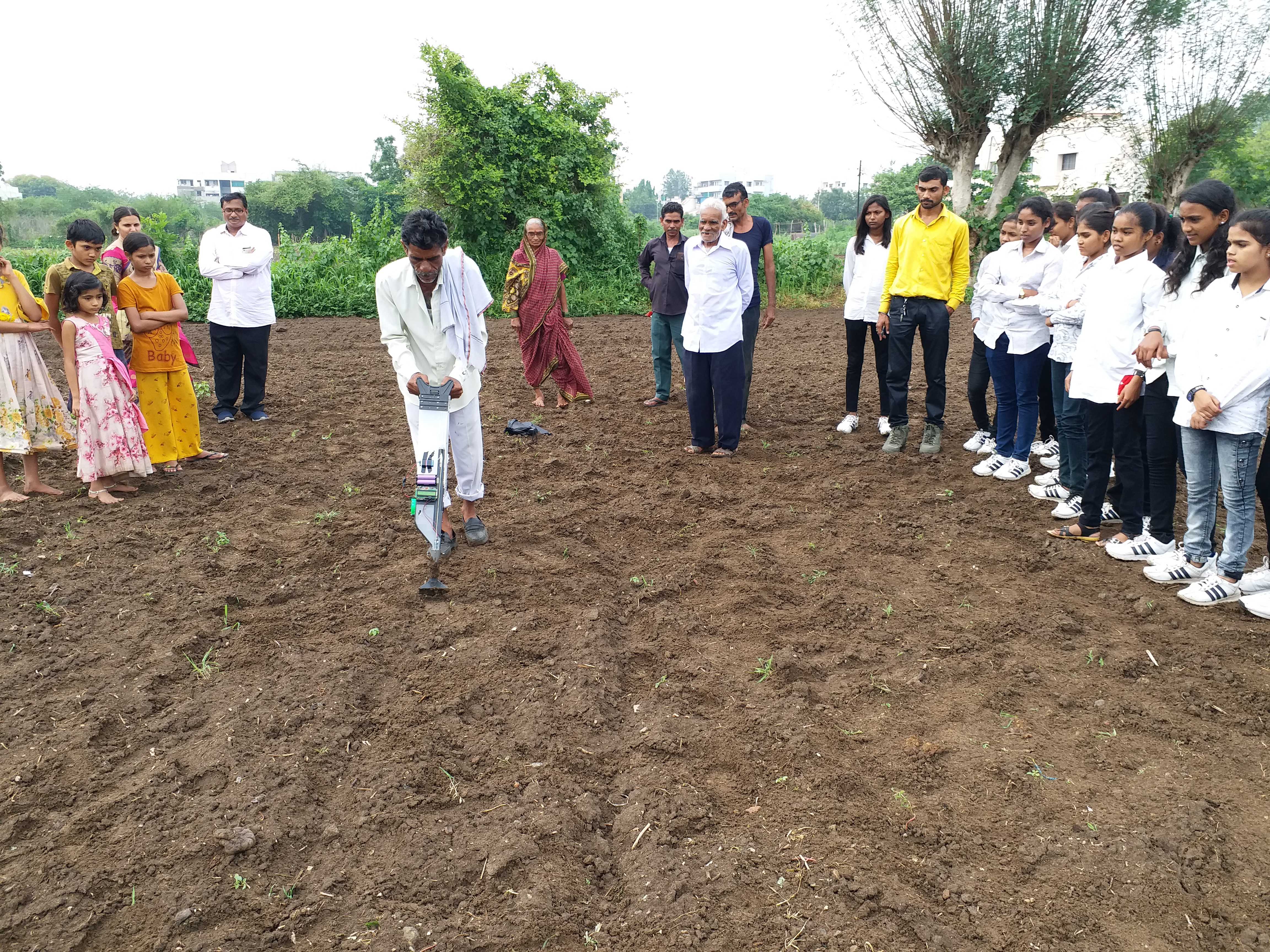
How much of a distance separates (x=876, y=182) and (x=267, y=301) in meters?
26.5

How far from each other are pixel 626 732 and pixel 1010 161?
1919 centimetres

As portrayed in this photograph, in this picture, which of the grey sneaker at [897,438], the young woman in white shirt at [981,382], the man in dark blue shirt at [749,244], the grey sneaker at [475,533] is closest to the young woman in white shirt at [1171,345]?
the young woman in white shirt at [981,382]

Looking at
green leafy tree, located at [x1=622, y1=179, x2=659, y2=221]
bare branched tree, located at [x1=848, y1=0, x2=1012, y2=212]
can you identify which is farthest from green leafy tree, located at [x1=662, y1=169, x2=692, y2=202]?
bare branched tree, located at [x1=848, y1=0, x2=1012, y2=212]

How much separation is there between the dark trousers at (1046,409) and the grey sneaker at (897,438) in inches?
35.2

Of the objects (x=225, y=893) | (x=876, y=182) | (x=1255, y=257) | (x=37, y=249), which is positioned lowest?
(x=225, y=893)

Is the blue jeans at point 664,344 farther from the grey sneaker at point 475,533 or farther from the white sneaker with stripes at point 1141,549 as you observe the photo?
the white sneaker with stripes at point 1141,549

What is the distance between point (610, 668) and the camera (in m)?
3.54

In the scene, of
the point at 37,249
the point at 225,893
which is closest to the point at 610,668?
the point at 225,893

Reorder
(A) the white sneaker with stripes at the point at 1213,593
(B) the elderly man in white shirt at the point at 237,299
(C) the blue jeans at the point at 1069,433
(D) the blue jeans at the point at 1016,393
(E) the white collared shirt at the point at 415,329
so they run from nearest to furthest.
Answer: (A) the white sneaker with stripes at the point at 1213,593 → (E) the white collared shirt at the point at 415,329 → (C) the blue jeans at the point at 1069,433 → (D) the blue jeans at the point at 1016,393 → (B) the elderly man in white shirt at the point at 237,299

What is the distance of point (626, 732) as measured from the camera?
10.3 ft

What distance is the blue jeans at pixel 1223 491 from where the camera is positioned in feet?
12.1

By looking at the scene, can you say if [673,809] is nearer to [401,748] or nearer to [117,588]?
[401,748]

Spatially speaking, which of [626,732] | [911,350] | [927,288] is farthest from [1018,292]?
[626,732]

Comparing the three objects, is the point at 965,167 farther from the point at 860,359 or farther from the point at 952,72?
the point at 860,359
